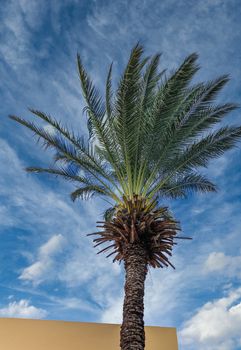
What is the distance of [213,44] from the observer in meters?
11.4

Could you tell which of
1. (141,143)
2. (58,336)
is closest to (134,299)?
(58,336)

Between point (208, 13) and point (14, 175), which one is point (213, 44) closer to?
point (208, 13)

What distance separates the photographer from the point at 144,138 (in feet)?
30.8

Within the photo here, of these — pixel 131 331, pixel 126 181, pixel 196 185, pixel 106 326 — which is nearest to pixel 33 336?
pixel 106 326

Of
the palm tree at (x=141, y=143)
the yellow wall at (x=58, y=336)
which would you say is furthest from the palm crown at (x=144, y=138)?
the yellow wall at (x=58, y=336)

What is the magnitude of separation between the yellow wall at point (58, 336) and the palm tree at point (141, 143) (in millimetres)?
2060

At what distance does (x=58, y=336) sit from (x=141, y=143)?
5.30 m

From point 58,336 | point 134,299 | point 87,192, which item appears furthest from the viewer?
point 87,192

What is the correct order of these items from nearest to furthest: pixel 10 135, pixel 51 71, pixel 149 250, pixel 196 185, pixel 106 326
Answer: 1. pixel 149 250
2. pixel 106 326
3. pixel 196 185
4. pixel 51 71
5. pixel 10 135

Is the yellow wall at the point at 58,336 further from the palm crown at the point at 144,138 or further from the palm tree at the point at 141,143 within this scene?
the palm crown at the point at 144,138

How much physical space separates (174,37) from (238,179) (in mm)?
7058

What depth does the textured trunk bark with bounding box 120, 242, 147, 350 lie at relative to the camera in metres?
7.06

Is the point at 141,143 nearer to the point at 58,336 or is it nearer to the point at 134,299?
the point at 134,299

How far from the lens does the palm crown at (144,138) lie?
8680 mm
